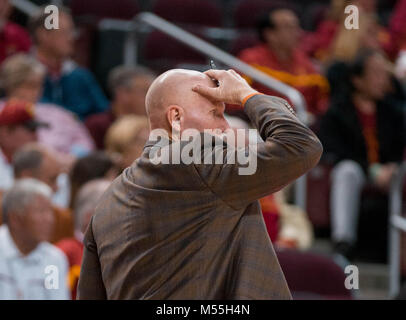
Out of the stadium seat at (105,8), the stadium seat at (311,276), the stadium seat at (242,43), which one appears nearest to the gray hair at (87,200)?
the stadium seat at (311,276)

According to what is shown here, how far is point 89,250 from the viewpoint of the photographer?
2041 millimetres

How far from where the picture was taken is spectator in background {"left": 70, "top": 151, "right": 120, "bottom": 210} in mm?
4211

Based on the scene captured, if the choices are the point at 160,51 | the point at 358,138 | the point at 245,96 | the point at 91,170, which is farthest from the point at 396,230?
the point at 245,96

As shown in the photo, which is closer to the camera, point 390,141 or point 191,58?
point 390,141

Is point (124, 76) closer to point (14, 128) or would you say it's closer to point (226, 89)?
point (14, 128)

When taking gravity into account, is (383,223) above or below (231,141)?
below

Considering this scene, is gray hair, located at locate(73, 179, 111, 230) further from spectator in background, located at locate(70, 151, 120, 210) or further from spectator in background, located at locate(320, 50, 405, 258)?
spectator in background, located at locate(320, 50, 405, 258)

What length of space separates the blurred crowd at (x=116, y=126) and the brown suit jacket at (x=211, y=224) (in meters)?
1.58

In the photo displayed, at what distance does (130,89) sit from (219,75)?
10.5ft

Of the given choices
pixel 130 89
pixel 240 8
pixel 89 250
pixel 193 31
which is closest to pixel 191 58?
pixel 193 31

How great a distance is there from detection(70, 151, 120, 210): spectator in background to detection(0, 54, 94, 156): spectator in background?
54 cm

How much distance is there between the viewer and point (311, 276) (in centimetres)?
372

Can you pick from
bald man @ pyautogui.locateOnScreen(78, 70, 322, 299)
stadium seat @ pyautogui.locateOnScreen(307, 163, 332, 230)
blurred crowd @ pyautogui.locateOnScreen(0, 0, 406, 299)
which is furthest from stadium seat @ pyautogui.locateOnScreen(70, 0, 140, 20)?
bald man @ pyautogui.locateOnScreen(78, 70, 322, 299)
